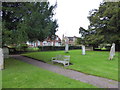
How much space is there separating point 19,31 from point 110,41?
1919 cm

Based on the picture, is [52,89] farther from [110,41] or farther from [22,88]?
[110,41]

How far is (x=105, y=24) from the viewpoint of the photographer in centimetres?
2297

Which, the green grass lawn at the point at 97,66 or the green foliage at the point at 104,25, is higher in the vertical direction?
the green foliage at the point at 104,25

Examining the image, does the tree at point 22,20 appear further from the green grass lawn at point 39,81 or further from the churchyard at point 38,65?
the green grass lawn at point 39,81

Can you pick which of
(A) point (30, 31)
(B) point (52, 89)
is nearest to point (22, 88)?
(B) point (52, 89)

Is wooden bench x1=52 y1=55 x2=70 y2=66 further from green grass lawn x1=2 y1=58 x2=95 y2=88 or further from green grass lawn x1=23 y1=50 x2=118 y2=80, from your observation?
green grass lawn x1=2 y1=58 x2=95 y2=88

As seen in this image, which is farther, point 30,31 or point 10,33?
point 30,31

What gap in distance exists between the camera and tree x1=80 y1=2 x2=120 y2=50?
20.2 meters

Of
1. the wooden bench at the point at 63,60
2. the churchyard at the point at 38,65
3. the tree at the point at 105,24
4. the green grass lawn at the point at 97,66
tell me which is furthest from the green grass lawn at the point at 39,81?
the tree at the point at 105,24

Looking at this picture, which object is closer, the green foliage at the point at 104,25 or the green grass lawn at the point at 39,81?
the green grass lawn at the point at 39,81

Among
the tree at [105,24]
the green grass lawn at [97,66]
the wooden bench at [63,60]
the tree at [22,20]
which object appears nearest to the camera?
the green grass lawn at [97,66]

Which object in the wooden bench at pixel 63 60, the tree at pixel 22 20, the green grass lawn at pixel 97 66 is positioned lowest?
the green grass lawn at pixel 97 66

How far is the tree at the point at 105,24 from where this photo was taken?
2017 cm

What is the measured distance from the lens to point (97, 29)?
79.5 ft
